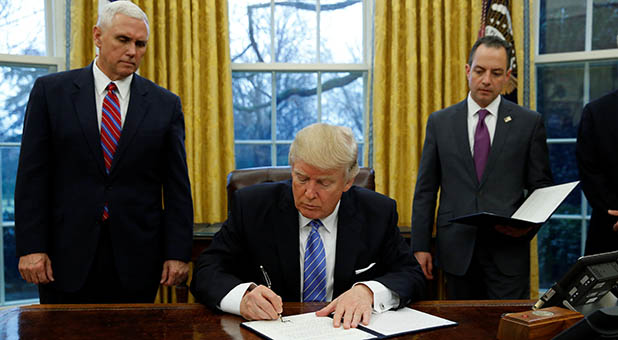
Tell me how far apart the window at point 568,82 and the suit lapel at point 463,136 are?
160 centimetres

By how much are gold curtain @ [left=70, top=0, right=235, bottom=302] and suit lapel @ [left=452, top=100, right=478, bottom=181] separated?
1.69m

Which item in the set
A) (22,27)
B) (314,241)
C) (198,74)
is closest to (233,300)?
(314,241)

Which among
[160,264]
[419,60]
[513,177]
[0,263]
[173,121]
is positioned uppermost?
[419,60]

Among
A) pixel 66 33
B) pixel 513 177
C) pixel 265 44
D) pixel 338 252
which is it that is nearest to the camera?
pixel 338 252

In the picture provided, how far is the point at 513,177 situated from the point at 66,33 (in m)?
2.93

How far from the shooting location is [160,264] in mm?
2383

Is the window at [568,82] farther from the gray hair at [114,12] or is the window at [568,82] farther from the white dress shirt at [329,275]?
the gray hair at [114,12]

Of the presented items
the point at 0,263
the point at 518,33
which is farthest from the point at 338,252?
the point at 0,263

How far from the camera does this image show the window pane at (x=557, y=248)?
4.07 meters

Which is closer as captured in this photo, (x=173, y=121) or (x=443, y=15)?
(x=173, y=121)

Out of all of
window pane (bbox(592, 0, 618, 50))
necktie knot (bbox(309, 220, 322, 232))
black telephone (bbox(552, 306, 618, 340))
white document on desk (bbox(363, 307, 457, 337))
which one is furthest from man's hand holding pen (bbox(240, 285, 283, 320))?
window pane (bbox(592, 0, 618, 50))

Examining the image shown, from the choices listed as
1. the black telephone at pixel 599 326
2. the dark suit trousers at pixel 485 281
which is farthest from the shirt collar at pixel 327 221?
the black telephone at pixel 599 326

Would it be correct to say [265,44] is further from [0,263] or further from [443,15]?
[0,263]

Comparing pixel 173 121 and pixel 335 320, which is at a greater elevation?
pixel 173 121
